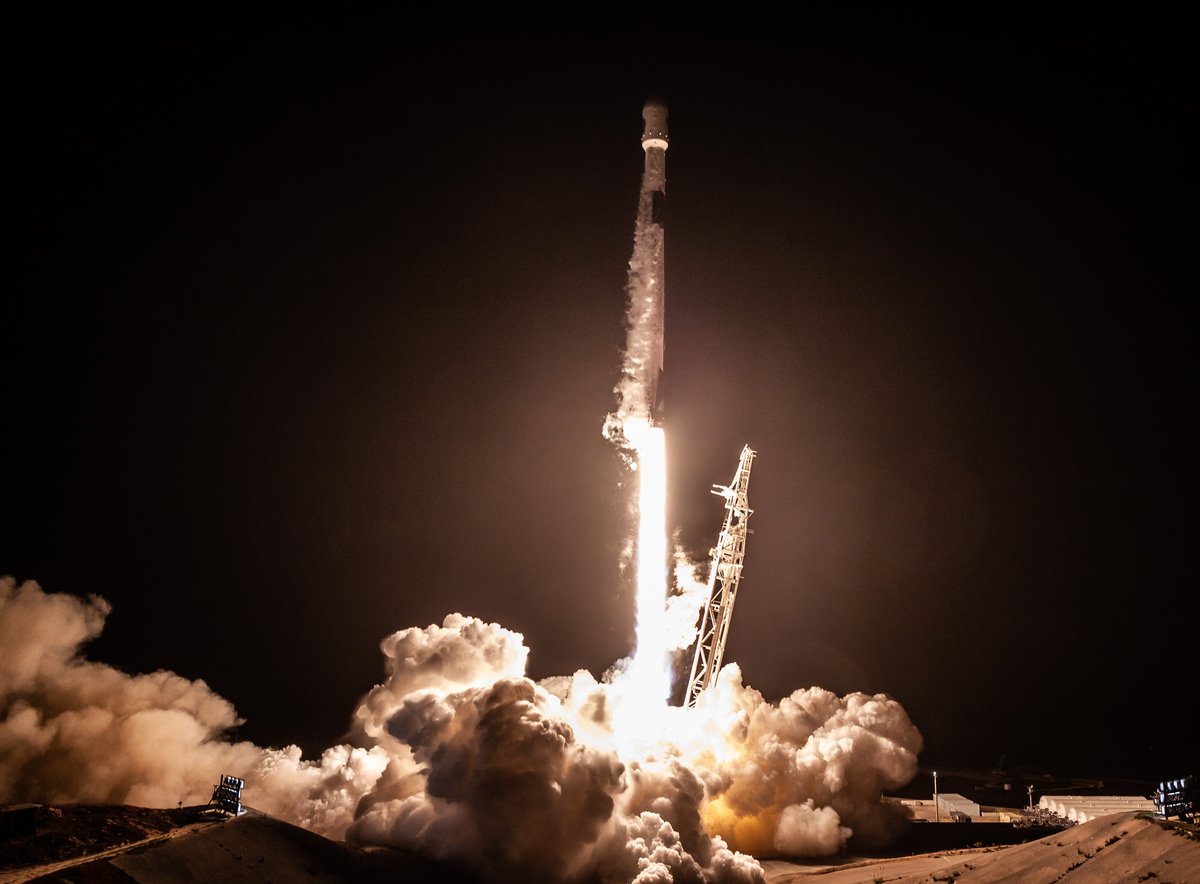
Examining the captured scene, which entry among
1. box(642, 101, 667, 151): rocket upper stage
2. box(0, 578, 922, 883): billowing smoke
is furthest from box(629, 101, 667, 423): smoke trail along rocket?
box(0, 578, 922, 883): billowing smoke

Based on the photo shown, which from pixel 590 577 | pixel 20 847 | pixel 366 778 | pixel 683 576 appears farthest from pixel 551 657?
pixel 20 847

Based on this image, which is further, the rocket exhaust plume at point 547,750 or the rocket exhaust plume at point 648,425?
the rocket exhaust plume at point 648,425

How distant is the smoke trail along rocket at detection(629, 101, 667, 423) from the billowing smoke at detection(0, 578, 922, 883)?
13.0 meters

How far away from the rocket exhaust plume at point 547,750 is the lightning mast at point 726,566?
0.64 metres

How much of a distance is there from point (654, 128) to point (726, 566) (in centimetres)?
1814

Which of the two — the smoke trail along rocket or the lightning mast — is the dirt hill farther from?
the smoke trail along rocket

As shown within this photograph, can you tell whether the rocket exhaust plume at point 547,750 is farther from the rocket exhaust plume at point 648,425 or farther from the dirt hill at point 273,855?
the dirt hill at point 273,855

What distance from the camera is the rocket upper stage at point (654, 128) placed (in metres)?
39.2

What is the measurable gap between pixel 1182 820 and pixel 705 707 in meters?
15.4

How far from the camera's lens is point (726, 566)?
3700 cm

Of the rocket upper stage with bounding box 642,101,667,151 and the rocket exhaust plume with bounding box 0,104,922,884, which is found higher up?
the rocket upper stage with bounding box 642,101,667,151

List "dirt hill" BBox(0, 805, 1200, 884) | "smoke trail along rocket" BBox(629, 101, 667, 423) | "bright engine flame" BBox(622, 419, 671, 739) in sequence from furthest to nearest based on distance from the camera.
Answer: "smoke trail along rocket" BBox(629, 101, 667, 423)
"bright engine flame" BBox(622, 419, 671, 739)
"dirt hill" BBox(0, 805, 1200, 884)

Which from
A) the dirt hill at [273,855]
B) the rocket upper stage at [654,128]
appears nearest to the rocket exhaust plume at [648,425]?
the rocket upper stage at [654,128]

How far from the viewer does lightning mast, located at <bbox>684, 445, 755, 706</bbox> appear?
121 feet
